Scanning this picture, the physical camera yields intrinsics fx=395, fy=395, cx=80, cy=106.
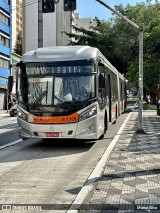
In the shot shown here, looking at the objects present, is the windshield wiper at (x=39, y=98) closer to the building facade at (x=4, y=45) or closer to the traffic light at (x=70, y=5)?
the traffic light at (x=70, y=5)

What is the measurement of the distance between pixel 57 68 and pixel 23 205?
21.8 feet

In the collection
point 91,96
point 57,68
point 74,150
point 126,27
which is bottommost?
point 74,150

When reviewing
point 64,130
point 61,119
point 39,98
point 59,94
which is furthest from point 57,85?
point 64,130

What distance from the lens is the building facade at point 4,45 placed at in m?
56.2

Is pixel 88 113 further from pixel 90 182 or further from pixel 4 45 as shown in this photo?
pixel 4 45

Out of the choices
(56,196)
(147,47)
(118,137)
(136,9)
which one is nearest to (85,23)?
(136,9)

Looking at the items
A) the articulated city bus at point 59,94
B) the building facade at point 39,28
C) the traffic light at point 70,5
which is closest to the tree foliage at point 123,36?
the traffic light at point 70,5

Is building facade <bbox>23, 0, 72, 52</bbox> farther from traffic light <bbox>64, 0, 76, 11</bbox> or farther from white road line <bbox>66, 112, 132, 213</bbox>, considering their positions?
white road line <bbox>66, 112, 132, 213</bbox>

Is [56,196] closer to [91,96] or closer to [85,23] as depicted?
[91,96]

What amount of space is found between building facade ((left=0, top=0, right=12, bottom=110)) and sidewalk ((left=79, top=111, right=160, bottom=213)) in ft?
152

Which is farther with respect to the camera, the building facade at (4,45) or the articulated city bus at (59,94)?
the building facade at (4,45)

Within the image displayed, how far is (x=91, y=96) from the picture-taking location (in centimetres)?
1212

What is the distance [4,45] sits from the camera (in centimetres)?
5809

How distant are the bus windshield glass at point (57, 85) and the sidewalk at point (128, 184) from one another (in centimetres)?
205
